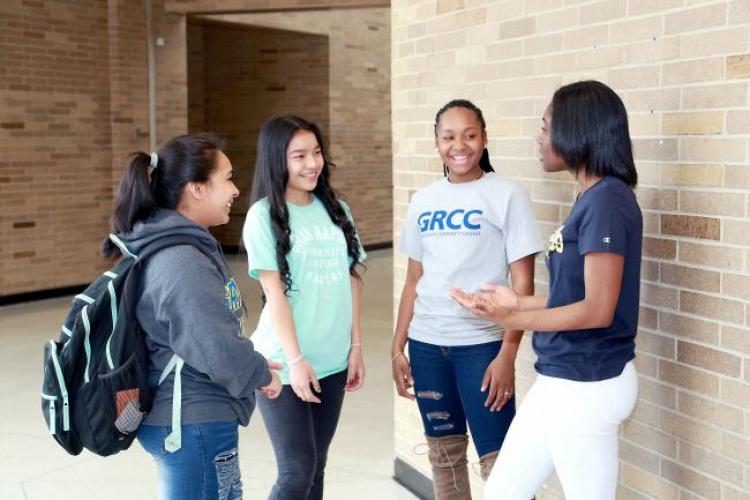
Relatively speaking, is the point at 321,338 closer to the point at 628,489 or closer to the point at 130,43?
the point at 628,489

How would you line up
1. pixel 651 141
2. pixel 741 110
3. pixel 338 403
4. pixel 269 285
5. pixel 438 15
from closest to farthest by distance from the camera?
pixel 741 110, pixel 651 141, pixel 269 285, pixel 338 403, pixel 438 15

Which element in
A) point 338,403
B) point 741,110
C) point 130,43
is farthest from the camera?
point 130,43

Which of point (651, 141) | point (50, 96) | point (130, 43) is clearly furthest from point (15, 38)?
point (651, 141)

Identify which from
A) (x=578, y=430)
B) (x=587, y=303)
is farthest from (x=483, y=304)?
(x=578, y=430)

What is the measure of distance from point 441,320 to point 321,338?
39cm

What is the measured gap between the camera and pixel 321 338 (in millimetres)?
2898

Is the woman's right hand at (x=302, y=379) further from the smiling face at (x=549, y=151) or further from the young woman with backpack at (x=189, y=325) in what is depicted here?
the smiling face at (x=549, y=151)

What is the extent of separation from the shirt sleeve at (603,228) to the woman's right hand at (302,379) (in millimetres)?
994

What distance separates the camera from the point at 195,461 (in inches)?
90.4

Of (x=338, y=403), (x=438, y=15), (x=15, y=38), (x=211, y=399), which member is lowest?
(x=338, y=403)

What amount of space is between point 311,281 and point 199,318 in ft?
2.37

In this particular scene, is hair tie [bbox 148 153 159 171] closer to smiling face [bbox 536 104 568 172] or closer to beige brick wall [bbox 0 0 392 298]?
smiling face [bbox 536 104 568 172]

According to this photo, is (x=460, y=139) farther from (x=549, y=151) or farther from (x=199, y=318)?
(x=199, y=318)

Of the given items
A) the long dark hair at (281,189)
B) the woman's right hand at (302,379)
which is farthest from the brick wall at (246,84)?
the woman's right hand at (302,379)
